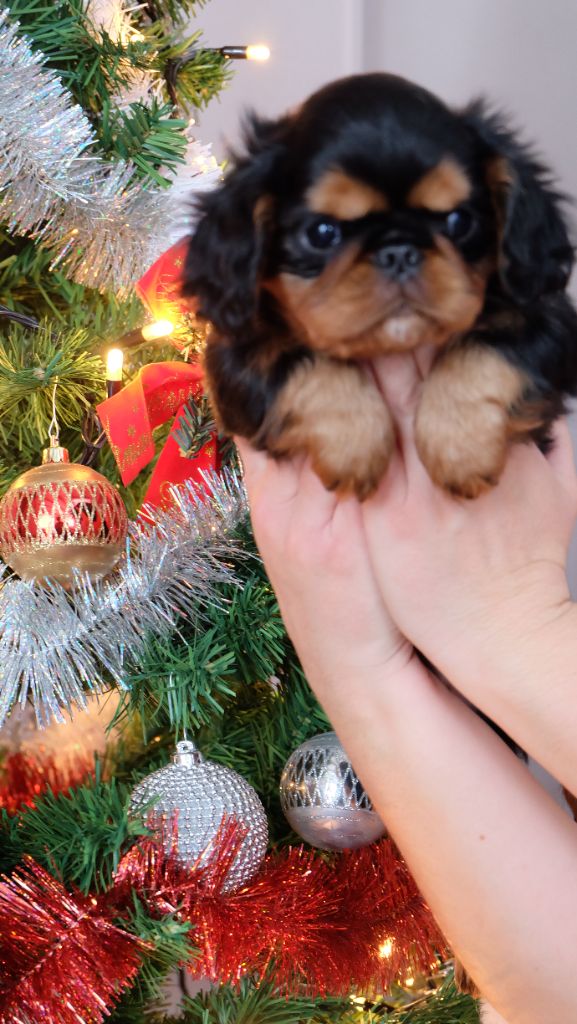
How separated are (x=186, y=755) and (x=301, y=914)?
278mm

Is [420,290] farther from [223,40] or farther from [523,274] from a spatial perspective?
[223,40]

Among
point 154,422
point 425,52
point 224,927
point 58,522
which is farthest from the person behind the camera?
point 425,52

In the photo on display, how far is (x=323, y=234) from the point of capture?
115cm

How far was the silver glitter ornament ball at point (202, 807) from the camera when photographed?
1387 millimetres

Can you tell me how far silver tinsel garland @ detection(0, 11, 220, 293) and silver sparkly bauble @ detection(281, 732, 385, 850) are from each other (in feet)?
2.65

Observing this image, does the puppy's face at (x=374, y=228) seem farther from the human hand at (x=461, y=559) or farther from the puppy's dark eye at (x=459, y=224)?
the human hand at (x=461, y=559)

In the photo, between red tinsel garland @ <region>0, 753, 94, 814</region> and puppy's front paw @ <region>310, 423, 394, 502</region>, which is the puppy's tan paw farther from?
red tinsel garland @ <region>0, 753, 94, 814</region>

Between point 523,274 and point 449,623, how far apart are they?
0.42 metres

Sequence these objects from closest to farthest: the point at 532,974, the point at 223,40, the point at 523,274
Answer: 1. the point at 532,974
2. the point at 523,274
3. the point at 223,40

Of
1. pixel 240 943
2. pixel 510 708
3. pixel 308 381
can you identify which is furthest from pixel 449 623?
pixel 240 943

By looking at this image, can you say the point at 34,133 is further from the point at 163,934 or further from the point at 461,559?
the point at 163,934

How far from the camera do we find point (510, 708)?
3.73 ft

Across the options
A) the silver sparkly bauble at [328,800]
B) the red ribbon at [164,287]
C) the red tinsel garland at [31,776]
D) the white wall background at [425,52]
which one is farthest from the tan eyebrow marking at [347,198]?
the white wall background at [425,52]

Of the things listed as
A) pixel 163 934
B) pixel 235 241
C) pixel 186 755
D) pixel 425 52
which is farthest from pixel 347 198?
pixel 425 52
